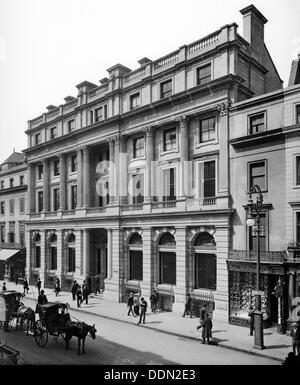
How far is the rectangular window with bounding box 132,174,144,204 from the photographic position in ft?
97.9

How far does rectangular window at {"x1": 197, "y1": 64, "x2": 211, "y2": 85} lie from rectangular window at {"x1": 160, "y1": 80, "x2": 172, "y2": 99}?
107 inches

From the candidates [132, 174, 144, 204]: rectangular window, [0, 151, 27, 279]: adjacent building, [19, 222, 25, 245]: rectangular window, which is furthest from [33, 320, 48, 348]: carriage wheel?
[19, 222, 25, 245]: rectangular window

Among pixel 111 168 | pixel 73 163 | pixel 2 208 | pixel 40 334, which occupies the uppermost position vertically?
pixel 73 163

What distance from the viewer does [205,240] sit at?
2511cm

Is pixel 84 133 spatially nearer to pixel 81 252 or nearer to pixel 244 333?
pixel 81 252

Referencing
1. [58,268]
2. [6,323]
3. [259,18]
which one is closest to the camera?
[6,323]

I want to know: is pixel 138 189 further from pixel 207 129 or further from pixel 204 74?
pixel 204 74

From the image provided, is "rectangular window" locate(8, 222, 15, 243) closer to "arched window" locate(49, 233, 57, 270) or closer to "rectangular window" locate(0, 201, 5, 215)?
"rectangular window" locate(0, 201, 5, 215)

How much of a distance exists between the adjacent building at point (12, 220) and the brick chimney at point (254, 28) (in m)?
33.1

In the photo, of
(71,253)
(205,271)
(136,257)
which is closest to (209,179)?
(205,271)

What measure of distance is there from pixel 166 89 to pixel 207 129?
5389 millimetres
